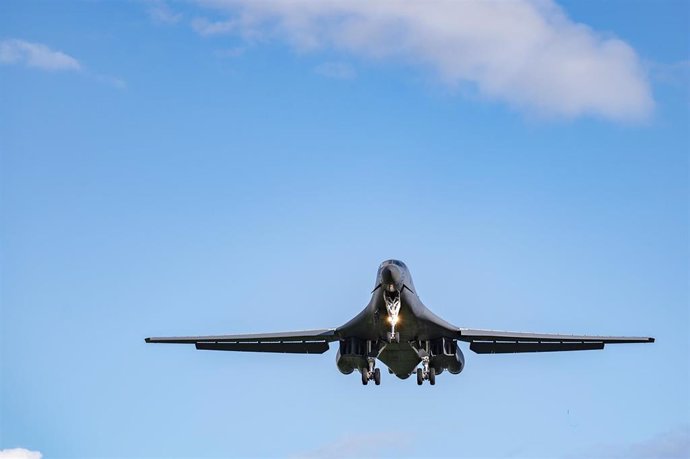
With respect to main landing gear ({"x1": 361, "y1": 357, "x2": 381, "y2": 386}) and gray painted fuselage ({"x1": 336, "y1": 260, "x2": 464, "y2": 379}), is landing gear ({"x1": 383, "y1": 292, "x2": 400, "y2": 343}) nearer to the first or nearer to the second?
gray painted fuselage ({"x1": 336, "y1": 260, "x2": 464, "y2": 379})

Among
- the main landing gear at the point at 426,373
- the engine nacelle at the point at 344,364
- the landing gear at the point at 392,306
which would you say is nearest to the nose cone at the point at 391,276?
the landing gear at the point at 392,306

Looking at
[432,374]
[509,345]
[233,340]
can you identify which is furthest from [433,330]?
[233,340]

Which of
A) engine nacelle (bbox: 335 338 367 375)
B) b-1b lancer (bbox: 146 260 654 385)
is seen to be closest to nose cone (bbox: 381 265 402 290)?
b-1b lancer (bbox: 146 260 654 385)

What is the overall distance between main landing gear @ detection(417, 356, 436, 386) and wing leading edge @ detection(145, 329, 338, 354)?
13.9 feet

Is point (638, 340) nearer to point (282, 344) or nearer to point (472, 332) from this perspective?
point (472, 332)

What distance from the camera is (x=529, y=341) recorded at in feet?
192

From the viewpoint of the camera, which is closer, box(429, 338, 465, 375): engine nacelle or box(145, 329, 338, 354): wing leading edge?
box(429, 338, 465, 375): engine nacelle

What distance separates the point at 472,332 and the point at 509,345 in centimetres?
366

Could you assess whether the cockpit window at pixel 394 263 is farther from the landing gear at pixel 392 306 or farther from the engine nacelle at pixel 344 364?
the engine nacelle at pixel 344 364

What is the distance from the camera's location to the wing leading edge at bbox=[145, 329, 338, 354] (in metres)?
Result: 57.8

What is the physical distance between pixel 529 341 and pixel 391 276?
10891 millimetres

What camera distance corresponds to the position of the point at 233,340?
58531 mm

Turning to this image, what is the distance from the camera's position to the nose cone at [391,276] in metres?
50.8

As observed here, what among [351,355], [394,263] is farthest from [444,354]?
[394,263]
